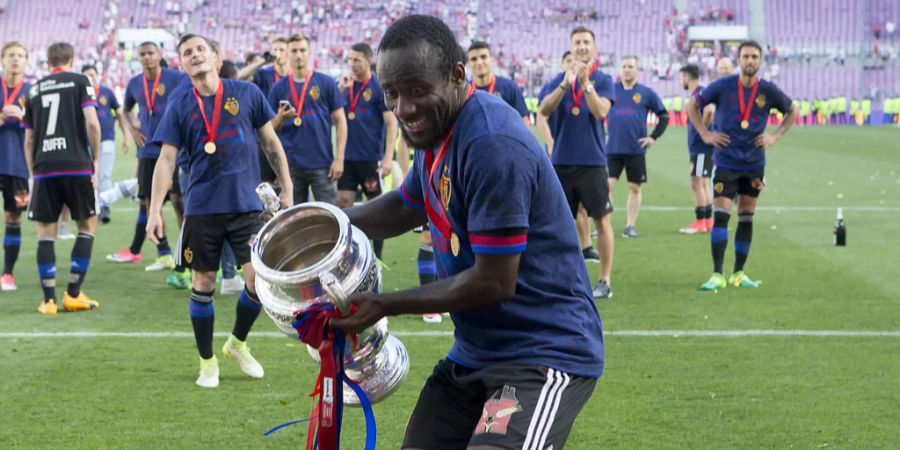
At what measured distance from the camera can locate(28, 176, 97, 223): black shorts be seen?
979cm

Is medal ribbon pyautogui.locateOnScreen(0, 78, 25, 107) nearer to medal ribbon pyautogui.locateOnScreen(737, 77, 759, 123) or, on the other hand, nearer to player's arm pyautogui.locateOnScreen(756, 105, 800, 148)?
medal ribbon pyautogui.locateOnScreen(737, 77, 759, 123)

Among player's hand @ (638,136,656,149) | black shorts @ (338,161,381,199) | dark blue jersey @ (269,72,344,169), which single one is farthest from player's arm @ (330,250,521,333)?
player's hand @ (638,136,656,149)

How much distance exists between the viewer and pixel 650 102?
15523mm

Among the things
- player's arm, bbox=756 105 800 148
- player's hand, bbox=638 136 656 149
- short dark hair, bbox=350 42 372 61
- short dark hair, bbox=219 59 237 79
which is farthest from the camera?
player's hand, bbox=638 136 656 149

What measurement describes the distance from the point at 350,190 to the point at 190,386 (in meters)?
5.05

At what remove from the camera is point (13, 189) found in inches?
448

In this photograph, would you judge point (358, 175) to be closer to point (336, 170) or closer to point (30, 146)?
point (336, 170)

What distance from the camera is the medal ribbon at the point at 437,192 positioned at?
321cm

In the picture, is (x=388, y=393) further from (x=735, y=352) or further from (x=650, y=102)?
(x=650, y=102)

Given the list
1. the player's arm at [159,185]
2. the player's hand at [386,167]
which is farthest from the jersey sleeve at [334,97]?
the player's arm at [159,185]

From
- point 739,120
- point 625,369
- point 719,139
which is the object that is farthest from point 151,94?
point 625,369

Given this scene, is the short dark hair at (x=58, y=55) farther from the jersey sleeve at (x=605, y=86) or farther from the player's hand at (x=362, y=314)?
the player's hand at (x=362, y=314)

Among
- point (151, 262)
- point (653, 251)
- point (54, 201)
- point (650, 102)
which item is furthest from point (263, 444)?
point (650, 102)

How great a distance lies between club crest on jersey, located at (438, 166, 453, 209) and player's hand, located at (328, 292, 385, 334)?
325 millimetres
